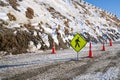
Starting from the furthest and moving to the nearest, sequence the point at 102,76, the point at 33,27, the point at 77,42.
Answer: the point at 33,27, the point at 77,42, the point at 102,76

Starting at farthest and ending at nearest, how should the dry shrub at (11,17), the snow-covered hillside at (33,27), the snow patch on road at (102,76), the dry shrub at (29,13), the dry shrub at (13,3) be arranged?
the dry shrub at (29,13) < the dry shrub at (13,3) < the dry shrub at (11,17) < the snow-covered hillside at (33,27) < the snow patch on road at (102,76)

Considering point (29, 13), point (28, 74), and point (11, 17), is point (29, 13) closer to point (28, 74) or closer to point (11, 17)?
point (11, 17)

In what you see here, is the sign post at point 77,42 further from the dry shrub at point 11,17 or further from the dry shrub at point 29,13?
the dry shrub at point 29,13

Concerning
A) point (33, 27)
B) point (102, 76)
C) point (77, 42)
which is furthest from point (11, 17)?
point (102, 76)

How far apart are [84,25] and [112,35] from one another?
7822 millimetres

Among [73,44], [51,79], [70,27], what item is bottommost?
[51,79]

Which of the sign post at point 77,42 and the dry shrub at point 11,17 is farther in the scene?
the dry shrub at point 11,17

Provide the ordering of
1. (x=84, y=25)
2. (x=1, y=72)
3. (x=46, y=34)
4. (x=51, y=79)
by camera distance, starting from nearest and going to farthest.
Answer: (x=51, y=79) → (x=1, y=72) → (x=46, y=34) → (x=84, y=25)

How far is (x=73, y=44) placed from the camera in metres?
17.8

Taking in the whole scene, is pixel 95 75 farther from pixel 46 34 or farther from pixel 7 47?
pixel 46 34

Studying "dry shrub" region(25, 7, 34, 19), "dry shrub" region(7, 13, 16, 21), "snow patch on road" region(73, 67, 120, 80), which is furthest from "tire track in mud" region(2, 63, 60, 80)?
"dry shrub" region(25, 7, 34, 19)

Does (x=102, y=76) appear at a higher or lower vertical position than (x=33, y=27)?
lower

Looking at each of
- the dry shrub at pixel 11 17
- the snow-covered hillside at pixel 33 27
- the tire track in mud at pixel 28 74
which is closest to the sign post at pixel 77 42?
the tire track in mud at pixel 28 74

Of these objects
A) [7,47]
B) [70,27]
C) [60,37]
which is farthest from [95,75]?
[70,27]
